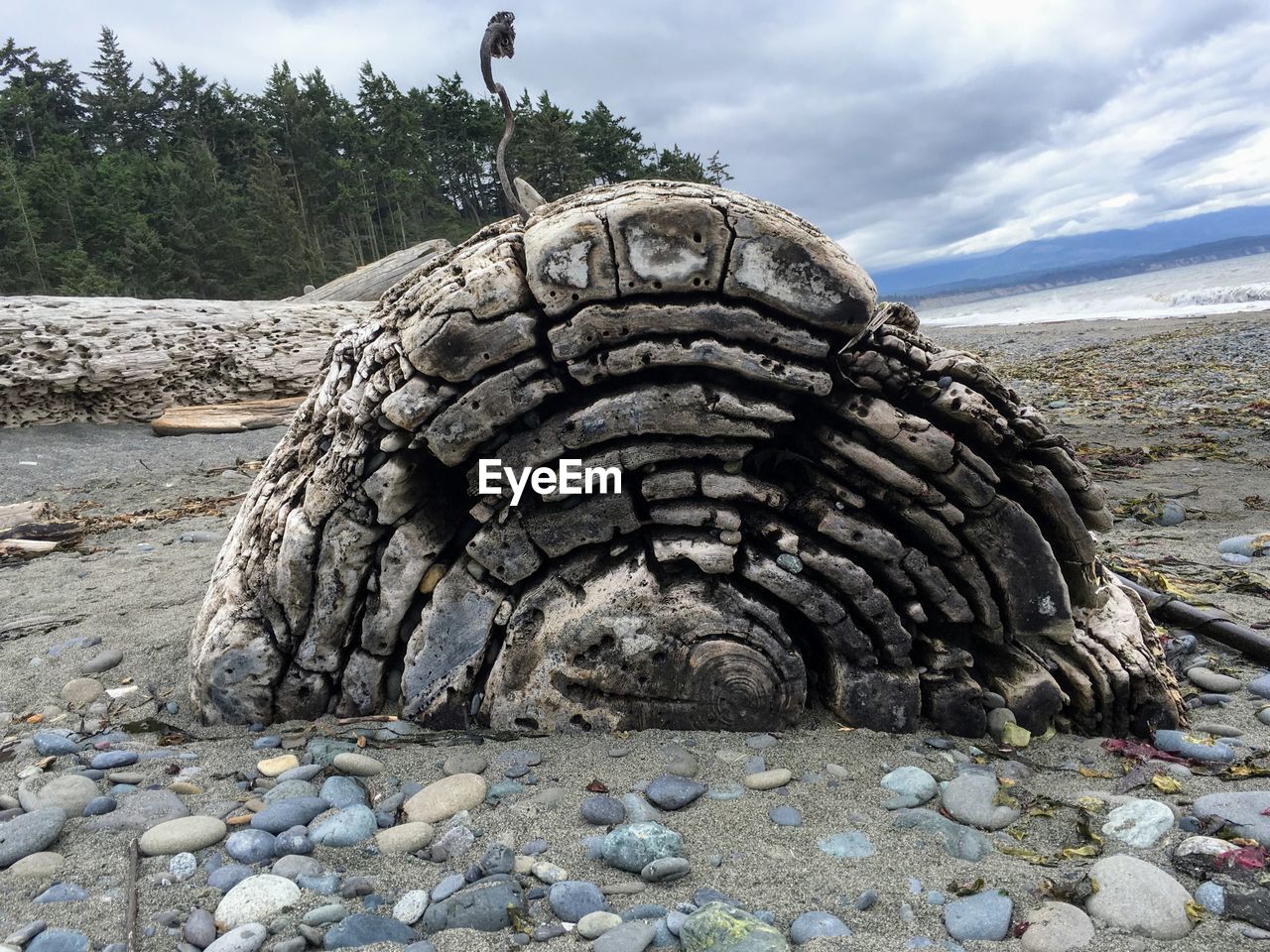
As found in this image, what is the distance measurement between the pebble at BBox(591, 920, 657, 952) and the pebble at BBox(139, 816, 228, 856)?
1198 mm

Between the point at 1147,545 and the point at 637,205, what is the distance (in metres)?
4.17

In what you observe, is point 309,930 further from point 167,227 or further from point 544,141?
point 167,227

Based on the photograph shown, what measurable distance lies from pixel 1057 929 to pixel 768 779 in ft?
2.95

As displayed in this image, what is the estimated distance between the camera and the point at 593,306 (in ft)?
8.78

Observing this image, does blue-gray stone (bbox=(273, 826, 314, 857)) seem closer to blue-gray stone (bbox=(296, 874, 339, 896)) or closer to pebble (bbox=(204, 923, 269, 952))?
blue-gray stone (bbox=(296, 874, 339, 896))

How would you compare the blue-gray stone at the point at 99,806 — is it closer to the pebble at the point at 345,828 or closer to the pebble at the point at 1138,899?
the pebble at the point at 345,828

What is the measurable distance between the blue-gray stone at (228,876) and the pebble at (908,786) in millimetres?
1841

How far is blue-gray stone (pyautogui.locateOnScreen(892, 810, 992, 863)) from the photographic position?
2.09 meters

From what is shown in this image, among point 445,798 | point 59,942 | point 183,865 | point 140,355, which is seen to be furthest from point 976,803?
point 140,355

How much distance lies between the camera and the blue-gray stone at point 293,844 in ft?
7.04

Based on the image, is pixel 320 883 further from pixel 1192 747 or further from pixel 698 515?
pixel 1192 747

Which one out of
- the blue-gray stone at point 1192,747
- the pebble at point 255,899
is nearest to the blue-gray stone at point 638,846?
the pebble at point 255,899

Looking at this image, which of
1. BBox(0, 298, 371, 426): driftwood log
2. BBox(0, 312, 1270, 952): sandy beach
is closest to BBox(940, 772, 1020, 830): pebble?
BBox(0, 312, 1270, 952): sandy beach

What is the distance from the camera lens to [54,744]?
281 cm
